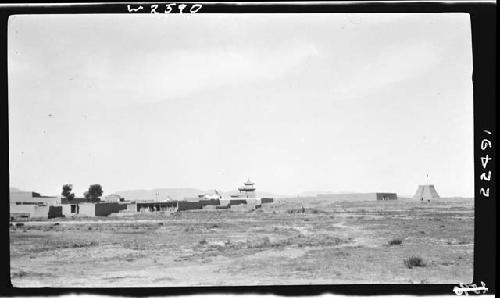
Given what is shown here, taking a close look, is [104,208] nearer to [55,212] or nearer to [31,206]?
[55,212]

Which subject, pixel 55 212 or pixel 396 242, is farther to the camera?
pixel 55 212

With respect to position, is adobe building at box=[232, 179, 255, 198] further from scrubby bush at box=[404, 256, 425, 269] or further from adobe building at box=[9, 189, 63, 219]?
adobe building at box=[9, 189, 63, 219]

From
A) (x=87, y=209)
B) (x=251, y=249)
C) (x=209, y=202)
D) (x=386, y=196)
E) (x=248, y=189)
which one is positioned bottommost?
(x=251, y=249)

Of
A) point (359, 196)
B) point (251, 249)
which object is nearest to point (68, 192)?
point (251, 249)

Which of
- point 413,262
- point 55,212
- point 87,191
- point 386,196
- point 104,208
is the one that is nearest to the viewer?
point 413,262

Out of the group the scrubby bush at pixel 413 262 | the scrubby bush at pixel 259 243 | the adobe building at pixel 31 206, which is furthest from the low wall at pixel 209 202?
the scrubby bush at pixel 413 262

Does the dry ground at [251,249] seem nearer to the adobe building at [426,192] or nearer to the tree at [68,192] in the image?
the adobe building at [426,192]

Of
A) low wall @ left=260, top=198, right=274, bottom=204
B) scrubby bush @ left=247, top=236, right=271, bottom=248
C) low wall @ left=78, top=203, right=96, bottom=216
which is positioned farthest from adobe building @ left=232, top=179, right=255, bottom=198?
low wall @ left=78, top=203, right=96, bottom=216
